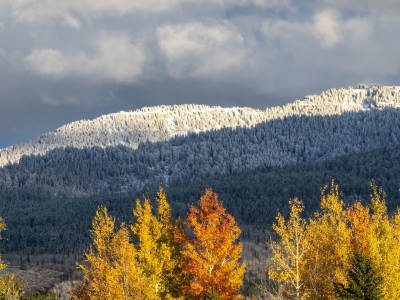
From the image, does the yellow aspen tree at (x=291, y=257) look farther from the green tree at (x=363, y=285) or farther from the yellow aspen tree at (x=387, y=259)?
the green tree at (x=363, y=285)

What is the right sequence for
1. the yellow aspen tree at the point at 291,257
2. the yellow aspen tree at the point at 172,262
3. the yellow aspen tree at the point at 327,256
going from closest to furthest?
the yellow aspen tree at the point at 291,257 → the yellow aspen tree at the point at 327,256 → the yellow aspen tree at the point at 172,262

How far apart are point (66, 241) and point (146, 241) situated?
163 m

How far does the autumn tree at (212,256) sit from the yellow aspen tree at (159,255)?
157 centimetres

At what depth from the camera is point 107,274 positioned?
3941 cm

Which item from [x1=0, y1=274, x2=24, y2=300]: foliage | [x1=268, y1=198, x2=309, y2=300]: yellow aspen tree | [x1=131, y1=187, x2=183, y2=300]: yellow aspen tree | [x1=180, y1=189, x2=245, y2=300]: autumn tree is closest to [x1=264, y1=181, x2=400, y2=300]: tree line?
[x1=268, y1=198, x2=309, y2=300]: yellow aspen tree

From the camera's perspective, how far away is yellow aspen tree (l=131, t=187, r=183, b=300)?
152 feet

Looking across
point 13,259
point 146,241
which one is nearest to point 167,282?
point 146,241

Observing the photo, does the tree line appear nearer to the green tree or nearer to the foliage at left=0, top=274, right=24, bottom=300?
the green tree

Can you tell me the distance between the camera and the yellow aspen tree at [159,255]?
Result: 152 feet

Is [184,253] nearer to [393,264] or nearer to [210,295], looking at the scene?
[210,295]

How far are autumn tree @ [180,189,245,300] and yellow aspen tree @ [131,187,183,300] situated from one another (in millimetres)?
1571

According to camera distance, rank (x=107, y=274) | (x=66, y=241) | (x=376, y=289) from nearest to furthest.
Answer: (x=376, y=289) < (x=107, y=274) < (x=66, y=241)

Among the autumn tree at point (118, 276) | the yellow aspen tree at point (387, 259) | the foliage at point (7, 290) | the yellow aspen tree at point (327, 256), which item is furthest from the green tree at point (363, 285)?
the foliage at point (7, 290)

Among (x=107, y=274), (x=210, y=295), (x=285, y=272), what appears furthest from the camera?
(x=107, y=274)
